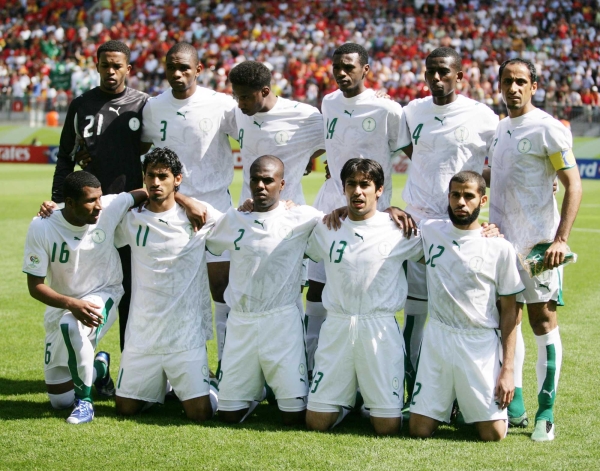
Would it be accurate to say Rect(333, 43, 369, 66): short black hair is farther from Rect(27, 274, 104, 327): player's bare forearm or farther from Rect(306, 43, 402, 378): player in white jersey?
Rect(27, 274, 104, 327): player's bare forearm

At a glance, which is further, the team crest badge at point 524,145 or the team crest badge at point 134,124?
the team crest badge at point 134,124

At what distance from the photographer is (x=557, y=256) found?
16.3ft

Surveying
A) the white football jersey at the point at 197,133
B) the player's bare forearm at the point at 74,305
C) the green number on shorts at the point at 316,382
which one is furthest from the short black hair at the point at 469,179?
the player's bare forearm at the point at 74,305

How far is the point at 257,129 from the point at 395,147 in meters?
1.01

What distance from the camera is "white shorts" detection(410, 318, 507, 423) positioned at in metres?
4.99

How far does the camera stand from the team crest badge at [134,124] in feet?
20.5

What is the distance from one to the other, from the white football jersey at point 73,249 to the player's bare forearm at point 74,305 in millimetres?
123

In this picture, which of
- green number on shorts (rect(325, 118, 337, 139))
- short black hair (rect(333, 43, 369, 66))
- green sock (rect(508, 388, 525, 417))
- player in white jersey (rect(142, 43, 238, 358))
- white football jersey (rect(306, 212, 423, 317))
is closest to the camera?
white football jersey (rect(306, 212, 423, 317))

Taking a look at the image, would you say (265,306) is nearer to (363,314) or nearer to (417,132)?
(363,314)

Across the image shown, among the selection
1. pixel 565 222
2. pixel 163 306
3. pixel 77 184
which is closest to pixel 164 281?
pixel 163 306

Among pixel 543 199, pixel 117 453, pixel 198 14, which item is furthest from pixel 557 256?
pixel 198 14

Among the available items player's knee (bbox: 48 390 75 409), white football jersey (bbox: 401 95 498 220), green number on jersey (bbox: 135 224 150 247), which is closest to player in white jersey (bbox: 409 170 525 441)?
white football jersey (bbox: 401 95 498 220)

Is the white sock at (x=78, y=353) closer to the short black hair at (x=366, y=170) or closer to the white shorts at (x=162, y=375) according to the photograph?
the white shorts at (x=162, y=375)

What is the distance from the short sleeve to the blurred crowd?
69.7 ft
